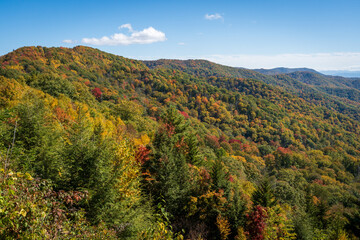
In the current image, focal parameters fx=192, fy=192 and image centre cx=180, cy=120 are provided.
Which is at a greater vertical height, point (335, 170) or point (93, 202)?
point (93, 202)

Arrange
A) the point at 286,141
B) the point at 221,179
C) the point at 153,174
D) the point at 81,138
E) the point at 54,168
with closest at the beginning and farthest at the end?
1. the point at 54,168
2. the point at 81,138
3. the point at 153,174
4. the point at 221,179
5. the point at 286,141

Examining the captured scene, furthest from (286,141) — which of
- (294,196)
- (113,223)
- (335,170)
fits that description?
(113,223)

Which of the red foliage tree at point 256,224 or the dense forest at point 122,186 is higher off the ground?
the dense forest at point 122,186

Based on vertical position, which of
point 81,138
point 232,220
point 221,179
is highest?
point 81,138

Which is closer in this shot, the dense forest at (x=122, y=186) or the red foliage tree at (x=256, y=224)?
the dense forest at (x=122, y=186)

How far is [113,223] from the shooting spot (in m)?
9.95

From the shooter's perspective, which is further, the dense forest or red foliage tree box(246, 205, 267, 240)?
red foliage tree box(246, 205, 267, 240)

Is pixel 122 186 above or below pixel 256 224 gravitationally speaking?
above

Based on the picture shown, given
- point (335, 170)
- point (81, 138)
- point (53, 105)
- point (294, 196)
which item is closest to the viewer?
point (81, 138)

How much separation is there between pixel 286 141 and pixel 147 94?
116 metres

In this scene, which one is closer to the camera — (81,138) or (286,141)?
(81,138)

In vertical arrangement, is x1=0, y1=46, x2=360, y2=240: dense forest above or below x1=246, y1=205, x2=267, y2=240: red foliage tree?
above

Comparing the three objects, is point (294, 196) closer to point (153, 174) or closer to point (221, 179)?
point (221, 179)

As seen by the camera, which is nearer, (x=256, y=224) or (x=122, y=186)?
(x=122, y=186)
